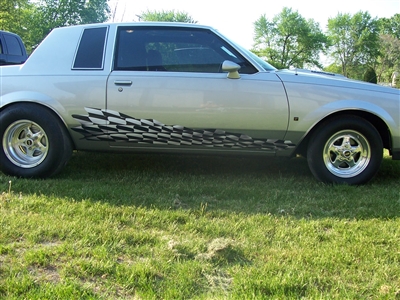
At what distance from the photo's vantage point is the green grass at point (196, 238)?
199cm

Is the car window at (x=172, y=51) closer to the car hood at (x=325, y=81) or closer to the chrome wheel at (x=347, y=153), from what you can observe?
the car hood at (x=325, y=81)

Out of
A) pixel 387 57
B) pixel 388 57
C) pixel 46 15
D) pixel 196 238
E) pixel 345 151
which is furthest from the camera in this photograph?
pixel 387 57

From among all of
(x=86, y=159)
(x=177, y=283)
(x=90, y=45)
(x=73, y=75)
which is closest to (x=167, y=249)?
(x=177, y=283)

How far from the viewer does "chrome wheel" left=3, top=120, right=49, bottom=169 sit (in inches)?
159

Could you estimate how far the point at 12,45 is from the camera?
989 cm

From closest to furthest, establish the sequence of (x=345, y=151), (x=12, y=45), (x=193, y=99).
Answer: (x=193, y=99) → (x=345, y=151) → (x=12, y=45)

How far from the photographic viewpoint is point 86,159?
5156mm

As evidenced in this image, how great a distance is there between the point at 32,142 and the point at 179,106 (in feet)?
5.61

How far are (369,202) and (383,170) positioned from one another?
1.63 m

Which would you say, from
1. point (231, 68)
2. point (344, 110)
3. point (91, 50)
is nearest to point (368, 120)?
point (344, 110)

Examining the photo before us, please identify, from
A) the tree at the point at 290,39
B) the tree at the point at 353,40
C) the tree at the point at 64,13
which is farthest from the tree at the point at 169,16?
the tree at the point at 353,40

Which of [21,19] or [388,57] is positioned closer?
[21,19]

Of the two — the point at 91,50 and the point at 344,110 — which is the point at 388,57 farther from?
the point at 91,50

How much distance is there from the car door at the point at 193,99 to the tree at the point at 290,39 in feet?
188
